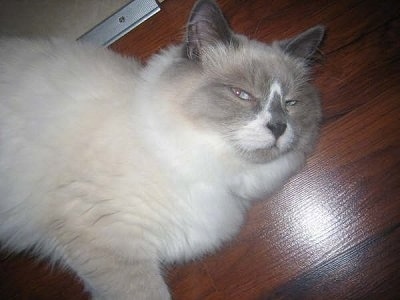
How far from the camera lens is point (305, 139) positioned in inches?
44.0

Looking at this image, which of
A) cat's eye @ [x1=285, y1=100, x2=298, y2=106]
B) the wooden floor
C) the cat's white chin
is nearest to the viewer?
the cat's white chin

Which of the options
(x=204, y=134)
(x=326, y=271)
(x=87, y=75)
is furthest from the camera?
(x=326, y=271)

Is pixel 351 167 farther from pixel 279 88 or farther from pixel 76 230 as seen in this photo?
pixel 76 230

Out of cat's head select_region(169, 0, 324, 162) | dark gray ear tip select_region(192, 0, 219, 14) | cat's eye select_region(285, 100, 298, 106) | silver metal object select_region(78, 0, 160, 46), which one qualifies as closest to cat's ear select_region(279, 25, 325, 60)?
cat's head select_region(169, 0, 324, 162)

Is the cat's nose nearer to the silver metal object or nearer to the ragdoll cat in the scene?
the ragdoll cat

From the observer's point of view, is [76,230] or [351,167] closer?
[76,230]

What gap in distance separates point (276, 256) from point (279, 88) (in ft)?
2.55

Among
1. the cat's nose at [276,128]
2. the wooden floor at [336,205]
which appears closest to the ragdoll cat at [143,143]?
the cat's nose at [276,128]

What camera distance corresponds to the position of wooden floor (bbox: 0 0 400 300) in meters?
1.32

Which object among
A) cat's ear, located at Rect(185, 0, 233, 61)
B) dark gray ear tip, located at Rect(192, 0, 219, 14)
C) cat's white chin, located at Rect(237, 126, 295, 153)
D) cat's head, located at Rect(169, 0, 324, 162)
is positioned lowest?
cat's white chin, located at Rect(237, 126, 295, 153)

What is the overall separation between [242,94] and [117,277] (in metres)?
0.73

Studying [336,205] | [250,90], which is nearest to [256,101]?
[250,90]

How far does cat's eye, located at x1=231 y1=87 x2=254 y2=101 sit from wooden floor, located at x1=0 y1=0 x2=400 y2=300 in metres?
0.54

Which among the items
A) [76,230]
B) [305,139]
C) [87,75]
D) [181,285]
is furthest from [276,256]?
[87,75]
